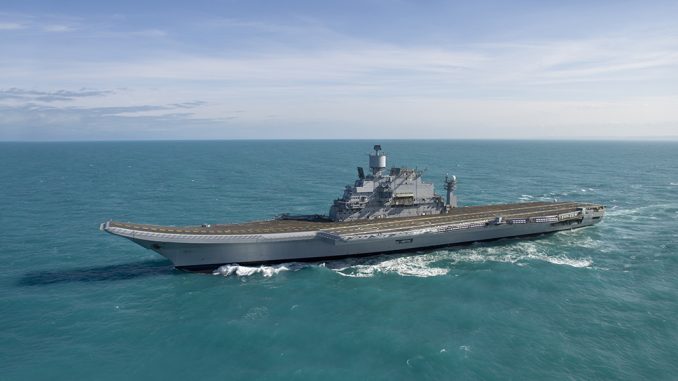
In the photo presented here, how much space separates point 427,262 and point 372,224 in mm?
6495

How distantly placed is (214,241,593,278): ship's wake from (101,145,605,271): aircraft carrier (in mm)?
839

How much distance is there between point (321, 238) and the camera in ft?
127

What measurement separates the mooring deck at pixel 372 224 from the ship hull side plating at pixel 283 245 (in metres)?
1.06

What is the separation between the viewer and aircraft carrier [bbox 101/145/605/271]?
36875mm

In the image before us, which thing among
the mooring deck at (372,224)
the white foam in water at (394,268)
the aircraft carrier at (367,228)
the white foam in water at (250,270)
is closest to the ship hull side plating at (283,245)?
the aircraft carrier at (367,228)

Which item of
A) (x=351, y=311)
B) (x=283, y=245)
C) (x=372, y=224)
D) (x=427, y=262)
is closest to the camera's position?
(x=351, y=311)

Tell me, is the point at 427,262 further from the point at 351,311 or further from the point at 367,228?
the point at 351,311

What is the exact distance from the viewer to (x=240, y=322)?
28422 mm

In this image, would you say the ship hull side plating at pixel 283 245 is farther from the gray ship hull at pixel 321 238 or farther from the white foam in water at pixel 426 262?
the white foam in water at pixel 426 262

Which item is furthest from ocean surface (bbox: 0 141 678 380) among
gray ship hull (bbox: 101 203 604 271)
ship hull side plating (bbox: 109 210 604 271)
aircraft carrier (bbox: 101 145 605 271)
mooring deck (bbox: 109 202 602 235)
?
mooring deck (bbox: 109 202 602 235)

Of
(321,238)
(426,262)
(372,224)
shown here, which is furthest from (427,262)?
(321,238)

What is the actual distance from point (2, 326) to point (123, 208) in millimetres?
35922

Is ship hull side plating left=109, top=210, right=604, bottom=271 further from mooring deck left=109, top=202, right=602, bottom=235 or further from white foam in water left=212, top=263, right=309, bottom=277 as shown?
mooring deck left=109, top=202, right=602, bottom=235

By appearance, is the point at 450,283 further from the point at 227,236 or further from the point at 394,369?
the point at 227,236
